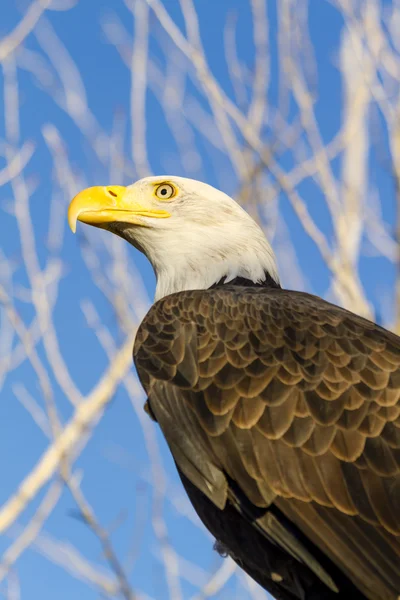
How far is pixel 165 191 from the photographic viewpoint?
6.31m

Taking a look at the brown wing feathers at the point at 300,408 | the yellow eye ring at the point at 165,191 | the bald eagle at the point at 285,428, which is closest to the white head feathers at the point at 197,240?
the yellow eye ring at the point at 165,191

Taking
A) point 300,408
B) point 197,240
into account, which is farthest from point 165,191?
Answer: point 300,408

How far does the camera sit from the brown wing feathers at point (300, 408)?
4.54m

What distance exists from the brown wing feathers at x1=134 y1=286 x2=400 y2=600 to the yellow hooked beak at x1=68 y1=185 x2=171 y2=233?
3.59 feet

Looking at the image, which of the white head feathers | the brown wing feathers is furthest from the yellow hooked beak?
the brown wing feathers

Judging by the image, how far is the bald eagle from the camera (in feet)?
14.9

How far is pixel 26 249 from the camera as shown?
24.9 feet

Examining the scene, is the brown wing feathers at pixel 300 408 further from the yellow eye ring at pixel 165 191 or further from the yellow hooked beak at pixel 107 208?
the yellow eye ring at pixel 165 191

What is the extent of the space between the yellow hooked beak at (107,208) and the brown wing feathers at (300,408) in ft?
3.59

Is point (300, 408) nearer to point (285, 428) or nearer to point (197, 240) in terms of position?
point (285, 428)

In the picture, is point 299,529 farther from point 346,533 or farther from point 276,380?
point 276,380

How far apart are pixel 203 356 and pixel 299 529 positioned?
996mm

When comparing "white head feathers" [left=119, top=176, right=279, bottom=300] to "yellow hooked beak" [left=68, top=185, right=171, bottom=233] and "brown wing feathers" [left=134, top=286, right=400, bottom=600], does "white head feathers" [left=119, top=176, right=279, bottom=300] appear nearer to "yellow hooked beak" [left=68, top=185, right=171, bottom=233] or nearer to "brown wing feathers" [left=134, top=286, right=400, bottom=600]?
"yellow hooked beak" [left=68, top=185, right=171, bottom=233]

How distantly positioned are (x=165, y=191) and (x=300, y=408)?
6.82ft
